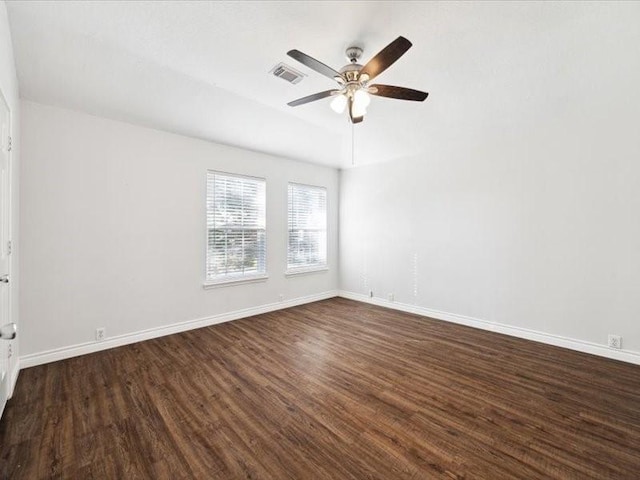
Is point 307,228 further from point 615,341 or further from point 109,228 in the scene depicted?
point 615,341

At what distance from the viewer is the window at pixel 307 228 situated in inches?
206

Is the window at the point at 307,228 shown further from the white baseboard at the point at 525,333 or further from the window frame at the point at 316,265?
the white baseboard at the point at 525,333

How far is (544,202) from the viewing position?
3496mm

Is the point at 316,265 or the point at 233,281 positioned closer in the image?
the point at 233,281

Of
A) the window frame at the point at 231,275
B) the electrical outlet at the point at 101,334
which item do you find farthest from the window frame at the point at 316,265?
the electrical outlet at the point at 101,334

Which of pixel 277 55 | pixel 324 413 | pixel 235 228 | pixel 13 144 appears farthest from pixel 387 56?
pixel 235 228

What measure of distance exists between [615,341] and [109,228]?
228 inches

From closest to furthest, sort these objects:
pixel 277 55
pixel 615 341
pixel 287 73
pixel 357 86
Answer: pixel 357 86
pixel 277 55
pixel 287 73
pixel 615 341

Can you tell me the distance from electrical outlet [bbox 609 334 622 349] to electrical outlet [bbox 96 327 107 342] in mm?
5655

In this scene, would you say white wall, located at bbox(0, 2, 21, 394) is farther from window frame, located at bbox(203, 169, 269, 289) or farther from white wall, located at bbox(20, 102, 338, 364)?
window frame, located at bbox(203, 169, 269, 289)

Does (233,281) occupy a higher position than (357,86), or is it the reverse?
(357,86)

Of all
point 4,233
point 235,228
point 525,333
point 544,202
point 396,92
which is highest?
point 396,92

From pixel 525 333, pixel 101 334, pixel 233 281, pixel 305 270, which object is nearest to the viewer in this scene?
pixel 101 334

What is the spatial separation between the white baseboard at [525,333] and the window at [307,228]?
4.85ft
